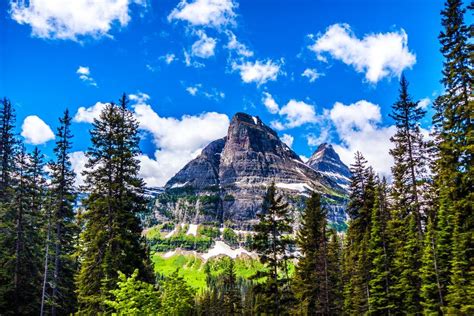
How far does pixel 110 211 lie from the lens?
95.7ft

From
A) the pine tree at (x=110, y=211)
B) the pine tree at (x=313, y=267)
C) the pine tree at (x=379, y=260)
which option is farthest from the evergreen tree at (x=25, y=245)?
the pine tree at (x=379, y=260)

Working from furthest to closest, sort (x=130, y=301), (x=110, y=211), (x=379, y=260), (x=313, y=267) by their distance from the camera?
1. (x=313, y=267)
2. (x=379, y=260)
3. (x=110, y=211)
4. (x=130, y=301)

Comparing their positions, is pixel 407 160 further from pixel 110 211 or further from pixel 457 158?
pixel 110 211

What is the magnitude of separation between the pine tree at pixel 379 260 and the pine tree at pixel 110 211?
22576 millimetres

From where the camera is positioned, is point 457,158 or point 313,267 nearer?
point 457,158

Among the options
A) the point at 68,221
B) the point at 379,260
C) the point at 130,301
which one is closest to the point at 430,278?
the point at 379,260

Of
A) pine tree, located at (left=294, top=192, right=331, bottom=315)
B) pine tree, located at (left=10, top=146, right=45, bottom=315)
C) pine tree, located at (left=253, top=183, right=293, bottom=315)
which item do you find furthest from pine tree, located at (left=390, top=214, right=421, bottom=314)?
pine tree, located at (left=10, top=146, right=45, bottom=315)

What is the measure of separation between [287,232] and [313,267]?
14.7 meters

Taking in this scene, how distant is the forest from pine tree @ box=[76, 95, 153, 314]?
0.29ft

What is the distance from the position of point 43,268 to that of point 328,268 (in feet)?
96.9

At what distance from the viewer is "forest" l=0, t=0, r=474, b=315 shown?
2873 cm

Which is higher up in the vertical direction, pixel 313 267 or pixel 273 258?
pixel 273 258

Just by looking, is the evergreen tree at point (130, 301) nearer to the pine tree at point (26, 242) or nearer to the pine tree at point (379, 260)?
the pine tree at point (26, 242)

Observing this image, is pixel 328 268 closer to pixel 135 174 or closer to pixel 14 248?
pixel 135 174
